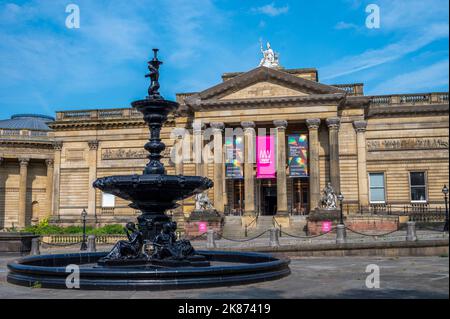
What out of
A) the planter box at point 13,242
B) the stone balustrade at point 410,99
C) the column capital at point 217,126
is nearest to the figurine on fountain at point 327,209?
the column capital at point 217,126

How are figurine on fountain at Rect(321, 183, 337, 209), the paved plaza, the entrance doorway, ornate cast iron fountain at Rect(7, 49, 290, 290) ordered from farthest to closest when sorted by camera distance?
the entrance doorway, figurine on fountain at Rect(321, 183, 337, 209), ornate cast iron fountain at Rect(7, 49, 290, 290), the paved plaza

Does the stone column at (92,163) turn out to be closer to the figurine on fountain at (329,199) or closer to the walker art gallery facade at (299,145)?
the walker art gallery facade at (299,145)

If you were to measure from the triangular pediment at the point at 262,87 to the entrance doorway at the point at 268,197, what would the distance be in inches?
335

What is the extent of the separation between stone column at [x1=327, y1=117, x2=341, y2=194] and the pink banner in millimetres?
4714

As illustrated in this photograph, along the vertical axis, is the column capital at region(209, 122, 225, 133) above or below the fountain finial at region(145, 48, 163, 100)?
above

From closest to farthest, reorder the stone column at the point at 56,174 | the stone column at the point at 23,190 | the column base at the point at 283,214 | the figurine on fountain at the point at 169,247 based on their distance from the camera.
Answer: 1. the figurine on fountain at the point at 169,247
2. the column base at the point at 283,214
3. the stone column at the point at 56,174
4. the stone column at the point at 23,190

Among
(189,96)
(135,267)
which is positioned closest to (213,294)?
(135,267)

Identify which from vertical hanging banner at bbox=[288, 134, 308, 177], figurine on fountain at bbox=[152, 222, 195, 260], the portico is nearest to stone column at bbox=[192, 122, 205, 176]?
the portico

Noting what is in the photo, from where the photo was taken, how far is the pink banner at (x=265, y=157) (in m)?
41.3

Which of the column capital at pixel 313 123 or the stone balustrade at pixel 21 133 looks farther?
the stone balustrade at pixel 21 133

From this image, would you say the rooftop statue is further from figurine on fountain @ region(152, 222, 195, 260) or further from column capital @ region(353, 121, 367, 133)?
figurine on fountain @ region(152, 222, 195, 260)

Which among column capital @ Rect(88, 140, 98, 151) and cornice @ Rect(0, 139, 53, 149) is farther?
cornice @ Rect(0, 139, 53, 149)

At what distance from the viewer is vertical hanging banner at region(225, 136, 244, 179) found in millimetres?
41938
